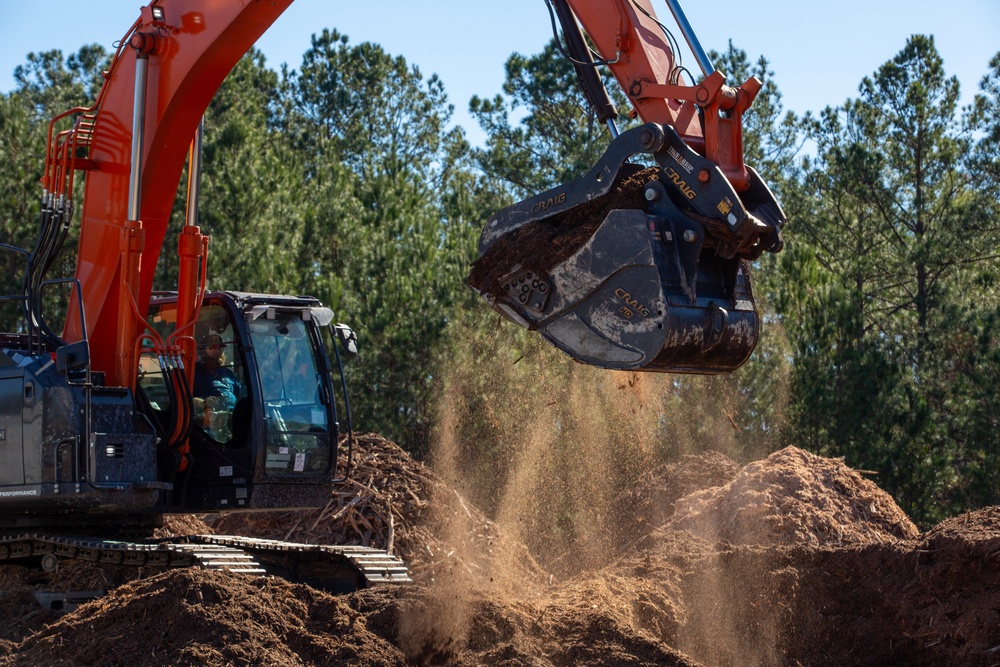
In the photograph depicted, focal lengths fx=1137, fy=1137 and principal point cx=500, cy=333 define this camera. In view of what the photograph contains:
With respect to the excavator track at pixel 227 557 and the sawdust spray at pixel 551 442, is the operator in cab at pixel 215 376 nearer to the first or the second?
the excavator track at pixel 227 557

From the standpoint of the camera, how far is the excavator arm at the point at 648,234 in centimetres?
573

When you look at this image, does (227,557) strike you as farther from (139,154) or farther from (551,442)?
(551,442)

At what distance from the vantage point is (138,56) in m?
7.08

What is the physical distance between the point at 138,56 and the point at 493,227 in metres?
2.56

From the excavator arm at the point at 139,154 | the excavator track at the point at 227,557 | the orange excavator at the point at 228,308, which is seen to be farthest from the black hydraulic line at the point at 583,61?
the excavator track at the point at 227,557

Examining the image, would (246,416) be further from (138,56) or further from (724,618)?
(724,618)

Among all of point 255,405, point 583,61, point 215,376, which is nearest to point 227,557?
point 255,405

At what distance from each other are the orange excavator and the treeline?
128 inches

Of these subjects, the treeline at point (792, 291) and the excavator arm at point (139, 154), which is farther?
the treeline at point (792, 291)

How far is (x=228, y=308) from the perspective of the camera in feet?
24.2

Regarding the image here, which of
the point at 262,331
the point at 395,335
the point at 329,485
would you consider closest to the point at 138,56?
the point at 262,331

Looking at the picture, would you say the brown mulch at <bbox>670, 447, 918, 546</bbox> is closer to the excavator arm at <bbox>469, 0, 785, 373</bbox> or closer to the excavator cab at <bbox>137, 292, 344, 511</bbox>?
the excavator cab at <bbox>137, 292, 344, 511</bbox>

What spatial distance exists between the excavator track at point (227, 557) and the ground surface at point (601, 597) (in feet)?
0.65

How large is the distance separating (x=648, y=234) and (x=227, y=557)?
10.7ft
